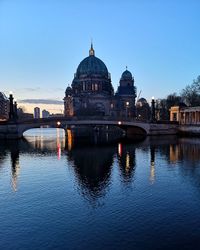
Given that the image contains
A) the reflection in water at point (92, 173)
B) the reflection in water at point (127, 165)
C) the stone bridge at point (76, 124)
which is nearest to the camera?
the reflection in water at point (92, 173)

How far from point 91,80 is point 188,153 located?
135 m

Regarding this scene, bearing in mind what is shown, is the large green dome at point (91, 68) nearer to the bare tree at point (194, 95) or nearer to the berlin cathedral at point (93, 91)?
the berlin cathedral at point (93, 91)

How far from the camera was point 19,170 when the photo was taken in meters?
42.0

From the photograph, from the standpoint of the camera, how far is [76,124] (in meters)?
90.1

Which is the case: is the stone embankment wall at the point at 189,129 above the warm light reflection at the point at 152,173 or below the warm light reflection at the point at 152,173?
above

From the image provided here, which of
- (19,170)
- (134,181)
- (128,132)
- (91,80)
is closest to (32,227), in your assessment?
(134,181)

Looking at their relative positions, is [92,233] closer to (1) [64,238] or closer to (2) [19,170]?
(1) [64,238]

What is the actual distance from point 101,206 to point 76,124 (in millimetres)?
65221

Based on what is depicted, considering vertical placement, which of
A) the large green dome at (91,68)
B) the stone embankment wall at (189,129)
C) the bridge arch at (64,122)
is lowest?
the stone embankment wall at (189,129)

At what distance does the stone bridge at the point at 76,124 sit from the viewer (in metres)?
85.2

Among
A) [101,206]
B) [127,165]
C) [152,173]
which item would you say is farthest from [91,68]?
[101,206]

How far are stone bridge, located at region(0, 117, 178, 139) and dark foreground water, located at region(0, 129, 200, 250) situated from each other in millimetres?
41292

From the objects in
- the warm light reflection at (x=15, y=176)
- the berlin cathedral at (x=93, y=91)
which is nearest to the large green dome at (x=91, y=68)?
the berlin cathedral at (x=93, y=91)

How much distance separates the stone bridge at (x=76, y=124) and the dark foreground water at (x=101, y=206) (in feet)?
135
